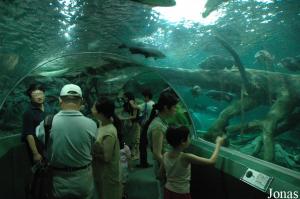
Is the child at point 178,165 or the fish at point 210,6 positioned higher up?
the fish at point 210,6

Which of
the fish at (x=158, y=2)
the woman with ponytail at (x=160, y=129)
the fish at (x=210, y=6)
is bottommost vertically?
the woman with ponytail at (x=160, y=129)

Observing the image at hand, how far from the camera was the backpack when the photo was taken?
9.86 ft

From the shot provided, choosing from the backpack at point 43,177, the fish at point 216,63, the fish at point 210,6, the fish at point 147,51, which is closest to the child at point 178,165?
the backpack at point 43,177

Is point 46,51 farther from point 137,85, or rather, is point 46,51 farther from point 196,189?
point 137,85

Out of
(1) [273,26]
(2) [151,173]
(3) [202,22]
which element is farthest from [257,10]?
(2) [151,173]

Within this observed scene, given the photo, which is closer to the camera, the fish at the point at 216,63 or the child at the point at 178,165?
the child at the point at 178,165

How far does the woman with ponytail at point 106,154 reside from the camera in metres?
3.50

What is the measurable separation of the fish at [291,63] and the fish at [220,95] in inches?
61.9

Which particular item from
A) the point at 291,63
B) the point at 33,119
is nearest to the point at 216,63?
the point at 291,63

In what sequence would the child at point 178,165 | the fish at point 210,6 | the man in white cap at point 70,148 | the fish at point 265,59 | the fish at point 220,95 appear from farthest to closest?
the fish at point 220,95
the fish at point 210,6
the fish at point 265,59
the child at point 178,165
the man in white cap at point 70,148

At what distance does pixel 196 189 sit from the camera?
5281 millimetres

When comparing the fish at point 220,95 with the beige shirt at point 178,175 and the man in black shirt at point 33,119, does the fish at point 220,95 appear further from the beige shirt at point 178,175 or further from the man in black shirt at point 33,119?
the man in black shirt at point 33,119

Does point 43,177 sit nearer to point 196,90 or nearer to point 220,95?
point 220,95

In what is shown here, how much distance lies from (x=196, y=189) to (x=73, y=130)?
3.24 metres
